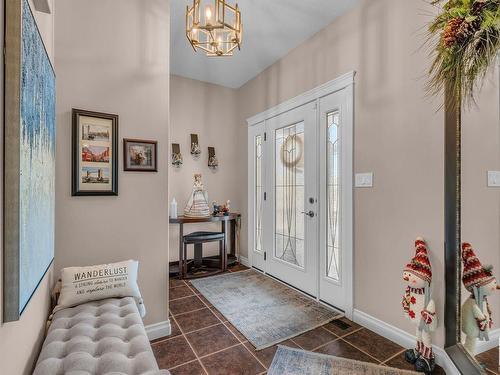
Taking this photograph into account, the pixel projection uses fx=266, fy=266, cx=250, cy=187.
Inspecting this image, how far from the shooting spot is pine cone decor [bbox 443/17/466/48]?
125cm

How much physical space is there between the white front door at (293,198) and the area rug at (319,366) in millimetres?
1009

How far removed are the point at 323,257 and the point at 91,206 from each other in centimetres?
218

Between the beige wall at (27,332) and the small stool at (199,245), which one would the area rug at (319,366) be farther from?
the small stool at (199,245)

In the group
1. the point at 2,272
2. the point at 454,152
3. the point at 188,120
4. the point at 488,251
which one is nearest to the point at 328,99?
the point at 454,152

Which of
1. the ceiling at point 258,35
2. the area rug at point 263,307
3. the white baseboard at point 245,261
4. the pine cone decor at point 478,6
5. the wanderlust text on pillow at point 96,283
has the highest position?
the ceiling at point 258,35

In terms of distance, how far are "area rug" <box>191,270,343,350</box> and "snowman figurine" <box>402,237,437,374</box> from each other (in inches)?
30.7

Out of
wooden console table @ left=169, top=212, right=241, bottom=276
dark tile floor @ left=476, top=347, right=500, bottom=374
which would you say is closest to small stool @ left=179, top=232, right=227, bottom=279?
wooden console table @ left=169, top=212, right=241, bottom=276

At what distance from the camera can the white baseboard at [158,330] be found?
2.11m

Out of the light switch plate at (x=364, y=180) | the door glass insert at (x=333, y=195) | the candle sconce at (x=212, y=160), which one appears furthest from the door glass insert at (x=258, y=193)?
the light switch plate at (x=364, y=180)

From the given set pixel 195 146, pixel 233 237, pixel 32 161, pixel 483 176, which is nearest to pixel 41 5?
pixel 32 161

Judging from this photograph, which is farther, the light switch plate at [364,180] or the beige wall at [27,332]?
the light switch plate at [364,180]

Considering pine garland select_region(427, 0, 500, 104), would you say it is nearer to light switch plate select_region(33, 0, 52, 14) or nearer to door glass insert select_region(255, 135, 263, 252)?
light switch plate select_region(33, 0, 52, 14)

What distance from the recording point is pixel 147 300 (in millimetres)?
2127

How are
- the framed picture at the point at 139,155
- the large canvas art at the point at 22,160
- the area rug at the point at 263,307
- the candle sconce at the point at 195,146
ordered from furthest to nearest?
the candle sconce at the point at 195,146 < the area rug at the point at 263,307 < the framed picture at the point at 139,155 < the large canvas art at the point at 22,160
